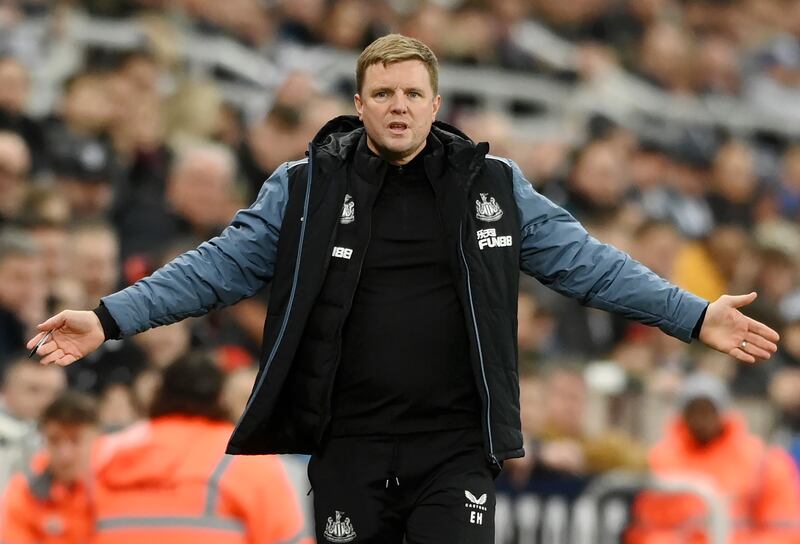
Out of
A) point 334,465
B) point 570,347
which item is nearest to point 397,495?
point 334,465

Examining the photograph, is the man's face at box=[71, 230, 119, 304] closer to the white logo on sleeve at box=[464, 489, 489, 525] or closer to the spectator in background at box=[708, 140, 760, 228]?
the white logo on sleeve at box=[464, 489, 489, 525]

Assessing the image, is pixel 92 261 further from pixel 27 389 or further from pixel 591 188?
pixel 591 188

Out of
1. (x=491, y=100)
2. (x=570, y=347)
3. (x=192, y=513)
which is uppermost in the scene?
(x=491, y=100)

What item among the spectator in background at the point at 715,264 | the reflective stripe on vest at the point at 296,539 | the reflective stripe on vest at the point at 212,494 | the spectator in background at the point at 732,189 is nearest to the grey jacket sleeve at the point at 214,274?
the reflective stripe on vest at the point at 212,494

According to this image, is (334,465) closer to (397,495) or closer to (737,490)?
(397,495)

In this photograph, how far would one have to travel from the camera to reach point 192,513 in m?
7.05

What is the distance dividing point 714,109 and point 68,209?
30.4ft

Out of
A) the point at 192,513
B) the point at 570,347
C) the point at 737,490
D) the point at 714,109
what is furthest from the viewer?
the point at 714,109

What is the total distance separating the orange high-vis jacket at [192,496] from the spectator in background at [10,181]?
3447mm

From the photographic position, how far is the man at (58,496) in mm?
7328

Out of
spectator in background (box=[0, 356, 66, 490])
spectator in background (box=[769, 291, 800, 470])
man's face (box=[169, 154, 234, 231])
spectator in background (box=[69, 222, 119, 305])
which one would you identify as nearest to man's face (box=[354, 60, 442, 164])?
spectator in background (box=[0, 356, 66, 490])

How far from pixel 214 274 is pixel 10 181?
4817 mm

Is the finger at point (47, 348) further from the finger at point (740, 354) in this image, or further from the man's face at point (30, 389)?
the man's face at point (30, 389)

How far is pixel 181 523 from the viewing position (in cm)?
705
